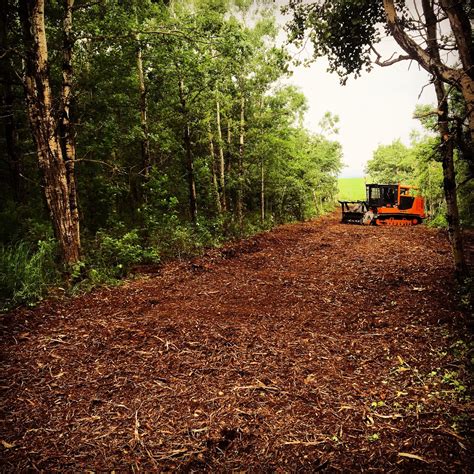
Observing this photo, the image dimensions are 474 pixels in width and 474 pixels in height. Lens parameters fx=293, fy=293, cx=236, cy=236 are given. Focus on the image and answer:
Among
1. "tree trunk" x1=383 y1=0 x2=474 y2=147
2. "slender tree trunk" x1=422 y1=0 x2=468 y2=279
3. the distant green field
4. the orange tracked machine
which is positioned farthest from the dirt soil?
the distant green field

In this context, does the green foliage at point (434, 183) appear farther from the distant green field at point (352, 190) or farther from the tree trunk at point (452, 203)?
the distant green field at point (352, 190)

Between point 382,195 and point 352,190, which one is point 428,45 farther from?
point 352,190

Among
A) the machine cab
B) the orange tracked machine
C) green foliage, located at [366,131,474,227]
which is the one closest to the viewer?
green foliage, located at [366,131,474,227]

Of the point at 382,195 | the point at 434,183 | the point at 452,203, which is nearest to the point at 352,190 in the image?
the point at 434,183

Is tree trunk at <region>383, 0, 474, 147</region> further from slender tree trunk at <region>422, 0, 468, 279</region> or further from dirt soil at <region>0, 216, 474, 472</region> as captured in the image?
dirt soil at <region>0, 216, 474, 472</region>

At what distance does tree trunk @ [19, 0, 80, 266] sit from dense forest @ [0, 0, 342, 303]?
0.07ft

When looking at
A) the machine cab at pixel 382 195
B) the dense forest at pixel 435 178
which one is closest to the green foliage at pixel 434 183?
the dense forest at pixel 435 178

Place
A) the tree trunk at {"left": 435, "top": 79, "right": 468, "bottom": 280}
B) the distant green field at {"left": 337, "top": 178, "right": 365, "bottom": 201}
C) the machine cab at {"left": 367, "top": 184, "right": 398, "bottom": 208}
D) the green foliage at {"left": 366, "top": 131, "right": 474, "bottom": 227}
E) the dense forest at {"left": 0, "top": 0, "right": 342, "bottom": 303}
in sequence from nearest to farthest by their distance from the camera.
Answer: the tree trunk at {"left": 435, "top": 79, "right": 468, "bottom": 280}, the dense forest at {"left": 0, "top": 0, "right": 342, "bottom": 303}, the green foliage at {"left": 366, "top": 131, "right": 474, "bottom": 227}, the machine cab at {"left": 367, "top": 184, "right": 398, "bottom": 208}, the distant green field at {"left": 337, "top": 178, "right": 365, "bottom": 201}

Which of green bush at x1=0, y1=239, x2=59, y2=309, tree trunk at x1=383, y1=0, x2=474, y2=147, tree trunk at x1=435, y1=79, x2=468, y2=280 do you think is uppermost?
tree trunk at x1=383, y1=0, x2=474, y2=147

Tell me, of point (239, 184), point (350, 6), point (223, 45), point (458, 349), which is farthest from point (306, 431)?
point (239, 184)

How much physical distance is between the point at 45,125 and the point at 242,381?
5882 mm

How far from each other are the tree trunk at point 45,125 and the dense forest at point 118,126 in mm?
21

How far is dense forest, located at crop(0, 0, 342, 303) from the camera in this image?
5930 mm

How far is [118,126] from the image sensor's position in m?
11.5
